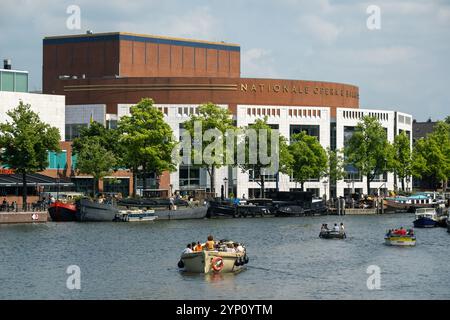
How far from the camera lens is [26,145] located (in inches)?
5876

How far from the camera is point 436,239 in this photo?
12712 cm

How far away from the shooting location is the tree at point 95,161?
168 meters

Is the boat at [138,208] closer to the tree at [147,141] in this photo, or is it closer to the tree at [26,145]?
the tree at [147,141]

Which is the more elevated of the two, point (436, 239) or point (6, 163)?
point (6, 163)

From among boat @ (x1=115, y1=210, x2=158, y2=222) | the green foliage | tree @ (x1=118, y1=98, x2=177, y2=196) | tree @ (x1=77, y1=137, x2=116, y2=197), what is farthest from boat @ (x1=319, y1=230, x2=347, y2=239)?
the green foliage

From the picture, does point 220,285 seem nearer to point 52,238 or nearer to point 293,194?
point 52,238

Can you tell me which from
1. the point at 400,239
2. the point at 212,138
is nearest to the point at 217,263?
the point at 400,239

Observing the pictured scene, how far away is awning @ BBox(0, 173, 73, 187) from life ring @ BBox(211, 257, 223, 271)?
76336 mm

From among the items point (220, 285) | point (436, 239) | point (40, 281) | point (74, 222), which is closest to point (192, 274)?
point (220, 285)

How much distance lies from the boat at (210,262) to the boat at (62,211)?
63334 mm

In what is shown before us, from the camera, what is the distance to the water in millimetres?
79625

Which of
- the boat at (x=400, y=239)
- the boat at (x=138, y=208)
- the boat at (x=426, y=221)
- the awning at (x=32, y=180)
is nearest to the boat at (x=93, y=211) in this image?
the boat at (x=138, y=208)

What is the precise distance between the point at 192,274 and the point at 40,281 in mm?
11881

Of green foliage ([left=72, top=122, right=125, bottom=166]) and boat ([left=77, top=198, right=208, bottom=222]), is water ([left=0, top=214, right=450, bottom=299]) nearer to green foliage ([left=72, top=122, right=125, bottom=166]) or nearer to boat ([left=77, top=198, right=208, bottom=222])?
boat ([left=77, top=198, right=208, bottom=222])
